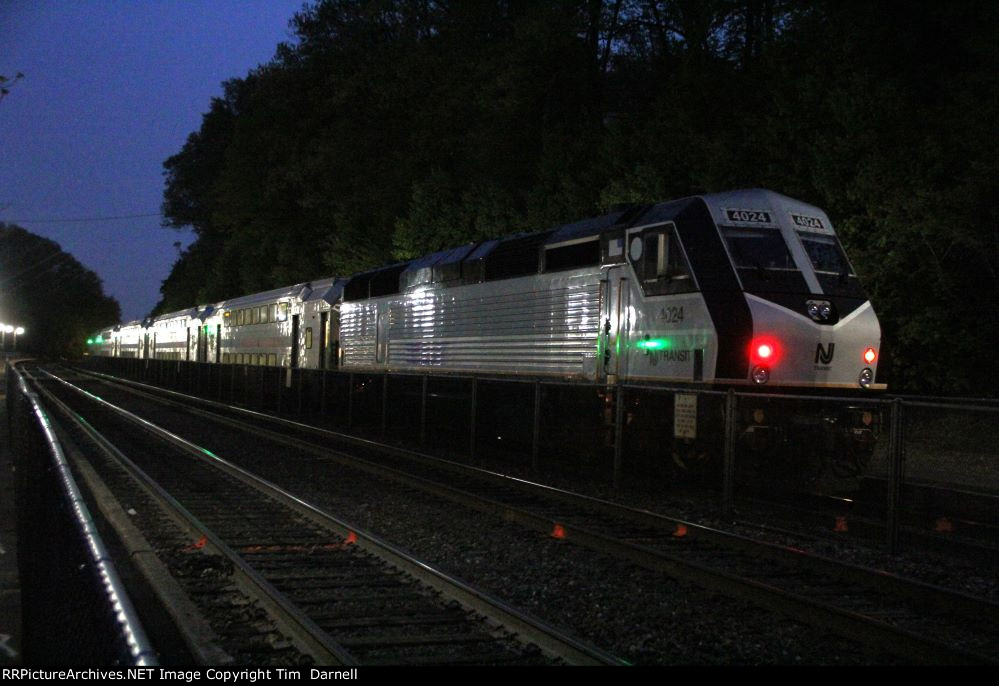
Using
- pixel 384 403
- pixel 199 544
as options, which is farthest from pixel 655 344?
pixel 384 403

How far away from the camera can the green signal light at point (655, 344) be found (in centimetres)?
1210

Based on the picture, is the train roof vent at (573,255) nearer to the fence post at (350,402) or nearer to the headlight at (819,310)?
the headlight at (819,310)

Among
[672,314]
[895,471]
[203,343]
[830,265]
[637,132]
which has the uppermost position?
[637,132]

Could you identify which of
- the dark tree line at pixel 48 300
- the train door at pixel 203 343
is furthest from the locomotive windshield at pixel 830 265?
the dark tree line at pixel 48 300

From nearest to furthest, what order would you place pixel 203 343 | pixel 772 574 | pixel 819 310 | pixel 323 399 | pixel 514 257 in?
pixel 772 574
pixel 819 310
pixel 514 257
pixel 323 399
pixel 203 343

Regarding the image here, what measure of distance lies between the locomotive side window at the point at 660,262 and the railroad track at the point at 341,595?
5.33 m

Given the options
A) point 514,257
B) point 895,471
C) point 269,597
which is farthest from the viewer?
point 514,257

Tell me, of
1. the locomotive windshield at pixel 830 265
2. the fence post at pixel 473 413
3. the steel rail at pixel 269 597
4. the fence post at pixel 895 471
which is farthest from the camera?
the fence post at pixel 473 413

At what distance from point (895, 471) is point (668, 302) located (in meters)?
4.34

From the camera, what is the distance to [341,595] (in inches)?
265

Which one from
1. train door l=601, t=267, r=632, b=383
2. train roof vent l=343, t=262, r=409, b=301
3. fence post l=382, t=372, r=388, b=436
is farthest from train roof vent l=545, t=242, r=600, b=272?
train roof vent l=343, t=262, r=409, b=301

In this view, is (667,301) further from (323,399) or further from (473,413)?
(323,399)

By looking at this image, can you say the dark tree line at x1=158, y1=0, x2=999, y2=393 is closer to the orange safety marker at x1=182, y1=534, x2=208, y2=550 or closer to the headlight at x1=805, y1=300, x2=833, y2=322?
the headlight at x1=805, y1=300, x2=833, y2=322

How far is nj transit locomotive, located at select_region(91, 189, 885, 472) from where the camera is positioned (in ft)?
37.2
